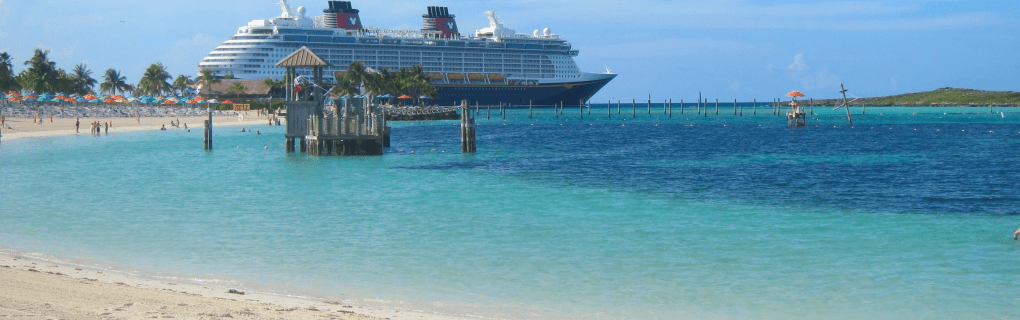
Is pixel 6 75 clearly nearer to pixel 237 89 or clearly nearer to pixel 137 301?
pixel 237 89

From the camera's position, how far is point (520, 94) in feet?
434

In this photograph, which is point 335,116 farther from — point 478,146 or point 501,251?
point 501,251

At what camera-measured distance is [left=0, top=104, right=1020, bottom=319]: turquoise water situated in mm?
11031

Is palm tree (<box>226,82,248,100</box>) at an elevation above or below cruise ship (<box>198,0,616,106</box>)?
below

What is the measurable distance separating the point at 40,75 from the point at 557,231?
10161cm

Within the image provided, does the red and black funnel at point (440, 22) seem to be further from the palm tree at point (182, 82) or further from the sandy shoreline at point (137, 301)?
the sandy shoreline at point (137, 301)

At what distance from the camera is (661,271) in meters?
12.5

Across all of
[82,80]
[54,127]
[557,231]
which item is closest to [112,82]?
[82,80]

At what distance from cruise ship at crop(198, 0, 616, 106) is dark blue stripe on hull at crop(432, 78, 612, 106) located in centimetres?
14

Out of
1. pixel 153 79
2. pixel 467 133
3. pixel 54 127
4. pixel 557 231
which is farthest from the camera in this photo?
pixel 153 79

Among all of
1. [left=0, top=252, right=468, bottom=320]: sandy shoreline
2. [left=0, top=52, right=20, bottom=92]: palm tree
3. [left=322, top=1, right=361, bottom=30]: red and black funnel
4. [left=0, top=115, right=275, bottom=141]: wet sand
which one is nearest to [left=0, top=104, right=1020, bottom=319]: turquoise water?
[left=0, top=252, right=468, bottom=320]: sandy shoreline

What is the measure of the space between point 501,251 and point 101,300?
646 centimetres

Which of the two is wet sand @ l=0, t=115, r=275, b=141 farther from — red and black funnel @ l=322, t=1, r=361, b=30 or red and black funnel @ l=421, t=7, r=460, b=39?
red and black funnel @ l=421, t=7, r=460, b=39

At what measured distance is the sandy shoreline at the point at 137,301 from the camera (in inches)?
331
